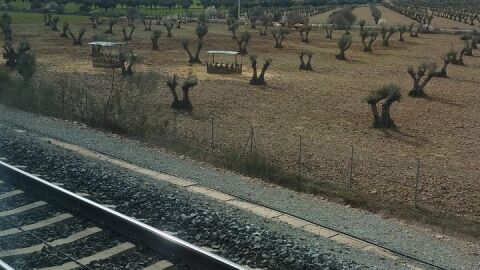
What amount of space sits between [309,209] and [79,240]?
4.61 metres

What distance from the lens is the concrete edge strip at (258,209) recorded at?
937cm

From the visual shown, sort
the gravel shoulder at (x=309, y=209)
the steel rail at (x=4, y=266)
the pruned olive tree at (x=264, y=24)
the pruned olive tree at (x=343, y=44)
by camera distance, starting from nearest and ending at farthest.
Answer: the steel rail at (x=4, y=266), the gravel shoulder at (x=309, y=209), the pruned olive tree at (x=343, y=44), the pruned olive tree at (x=264, y=24)

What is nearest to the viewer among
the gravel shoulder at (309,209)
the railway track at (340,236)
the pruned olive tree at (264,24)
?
the railway track at (340,236)

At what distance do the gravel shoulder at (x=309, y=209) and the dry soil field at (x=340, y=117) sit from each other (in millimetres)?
2861

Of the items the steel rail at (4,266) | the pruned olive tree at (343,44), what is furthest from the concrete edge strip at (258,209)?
the pruned olive tree at (343,44)

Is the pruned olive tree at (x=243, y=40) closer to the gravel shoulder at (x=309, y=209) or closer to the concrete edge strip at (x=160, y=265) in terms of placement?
the gravel shoulder at (x=309, y=209)

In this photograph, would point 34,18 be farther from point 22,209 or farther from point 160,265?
point 160,265

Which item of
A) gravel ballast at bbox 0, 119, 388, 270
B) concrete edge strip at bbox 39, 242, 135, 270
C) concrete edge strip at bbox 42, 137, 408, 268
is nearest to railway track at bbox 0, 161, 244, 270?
concrete edge strip at bbox 39, 242, 135, 270

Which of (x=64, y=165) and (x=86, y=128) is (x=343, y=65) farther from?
(x=64, y=165)

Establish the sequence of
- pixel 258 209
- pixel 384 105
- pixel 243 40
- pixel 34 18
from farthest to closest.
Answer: pixel 34 18, pixel 243 40, pixel 384 105, pixel 258 209

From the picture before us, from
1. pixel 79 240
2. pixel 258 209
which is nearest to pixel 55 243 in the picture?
pixel 79 240

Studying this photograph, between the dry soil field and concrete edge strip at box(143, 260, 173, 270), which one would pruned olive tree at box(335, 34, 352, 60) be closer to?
the dry soil field

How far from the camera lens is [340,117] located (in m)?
26.0

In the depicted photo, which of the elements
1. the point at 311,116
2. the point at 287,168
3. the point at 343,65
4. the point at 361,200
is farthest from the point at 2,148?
the point at 343,65
